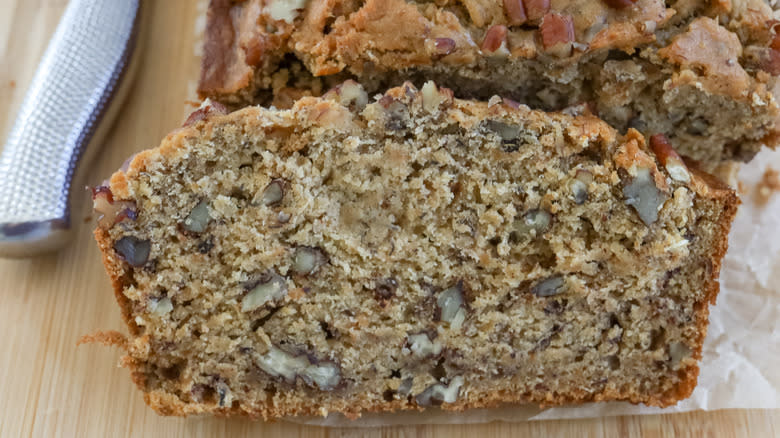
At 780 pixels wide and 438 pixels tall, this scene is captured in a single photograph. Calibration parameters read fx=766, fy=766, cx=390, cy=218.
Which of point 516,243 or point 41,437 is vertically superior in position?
point 516,243

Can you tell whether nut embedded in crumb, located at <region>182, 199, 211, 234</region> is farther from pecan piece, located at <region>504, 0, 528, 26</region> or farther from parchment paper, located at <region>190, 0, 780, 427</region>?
pecan piece, located at <region>504, 0, 528, 26</region>

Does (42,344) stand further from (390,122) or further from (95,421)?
(390,122)

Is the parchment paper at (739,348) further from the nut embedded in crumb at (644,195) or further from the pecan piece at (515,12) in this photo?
the pecan piece at (515,12)

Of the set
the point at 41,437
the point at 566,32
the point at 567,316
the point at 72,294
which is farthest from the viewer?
the point at 72,294

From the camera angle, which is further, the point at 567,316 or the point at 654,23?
the point at 567,316

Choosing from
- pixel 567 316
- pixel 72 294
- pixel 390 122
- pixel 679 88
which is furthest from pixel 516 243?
pixel 72 294

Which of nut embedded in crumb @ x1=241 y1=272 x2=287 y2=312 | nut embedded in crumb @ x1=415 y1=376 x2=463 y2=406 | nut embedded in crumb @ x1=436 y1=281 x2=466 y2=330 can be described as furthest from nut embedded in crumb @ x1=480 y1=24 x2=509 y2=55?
nut embedded in crumb @ x1=415 y1=376 x2=463 y2=406

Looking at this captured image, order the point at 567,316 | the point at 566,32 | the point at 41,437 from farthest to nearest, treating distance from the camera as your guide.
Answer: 1. the point at 41,437
2. the point at 567,316
3. the point at 566,32
